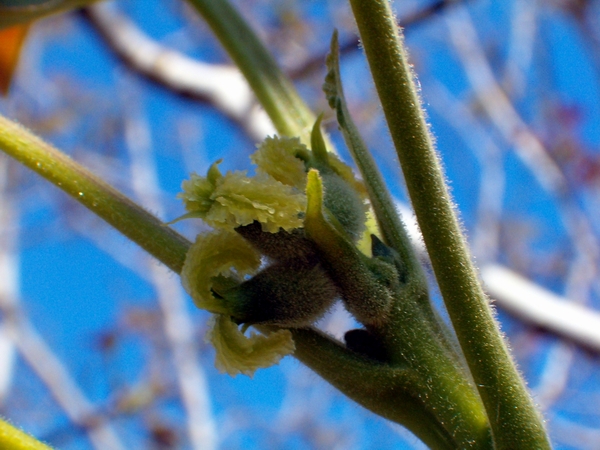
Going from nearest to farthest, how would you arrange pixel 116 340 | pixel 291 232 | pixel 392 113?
pixel 392 113 → pixel 291 232 → pixel 116 340

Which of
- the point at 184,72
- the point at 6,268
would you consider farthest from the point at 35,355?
the point at 184,72

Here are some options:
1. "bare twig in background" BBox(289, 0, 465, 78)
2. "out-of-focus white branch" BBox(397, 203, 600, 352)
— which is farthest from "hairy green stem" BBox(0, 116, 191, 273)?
"out-of-focus white branch" BBox(397, 203, 600, 352)

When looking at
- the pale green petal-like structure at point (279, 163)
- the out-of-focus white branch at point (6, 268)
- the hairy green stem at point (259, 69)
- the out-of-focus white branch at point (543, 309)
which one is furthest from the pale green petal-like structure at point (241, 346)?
the out-of-focus white branch at point (6, 268)

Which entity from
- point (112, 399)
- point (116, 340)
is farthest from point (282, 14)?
point (112, 399)

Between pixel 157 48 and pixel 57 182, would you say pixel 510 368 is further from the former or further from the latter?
pixel 157 48

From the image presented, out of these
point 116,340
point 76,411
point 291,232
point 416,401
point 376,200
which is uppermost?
point 116,340

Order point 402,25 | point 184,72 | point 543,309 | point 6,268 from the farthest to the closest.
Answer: point 6,268, point 184,72, point 402,25, point 543,309

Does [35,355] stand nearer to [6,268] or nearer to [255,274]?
[6,268]
